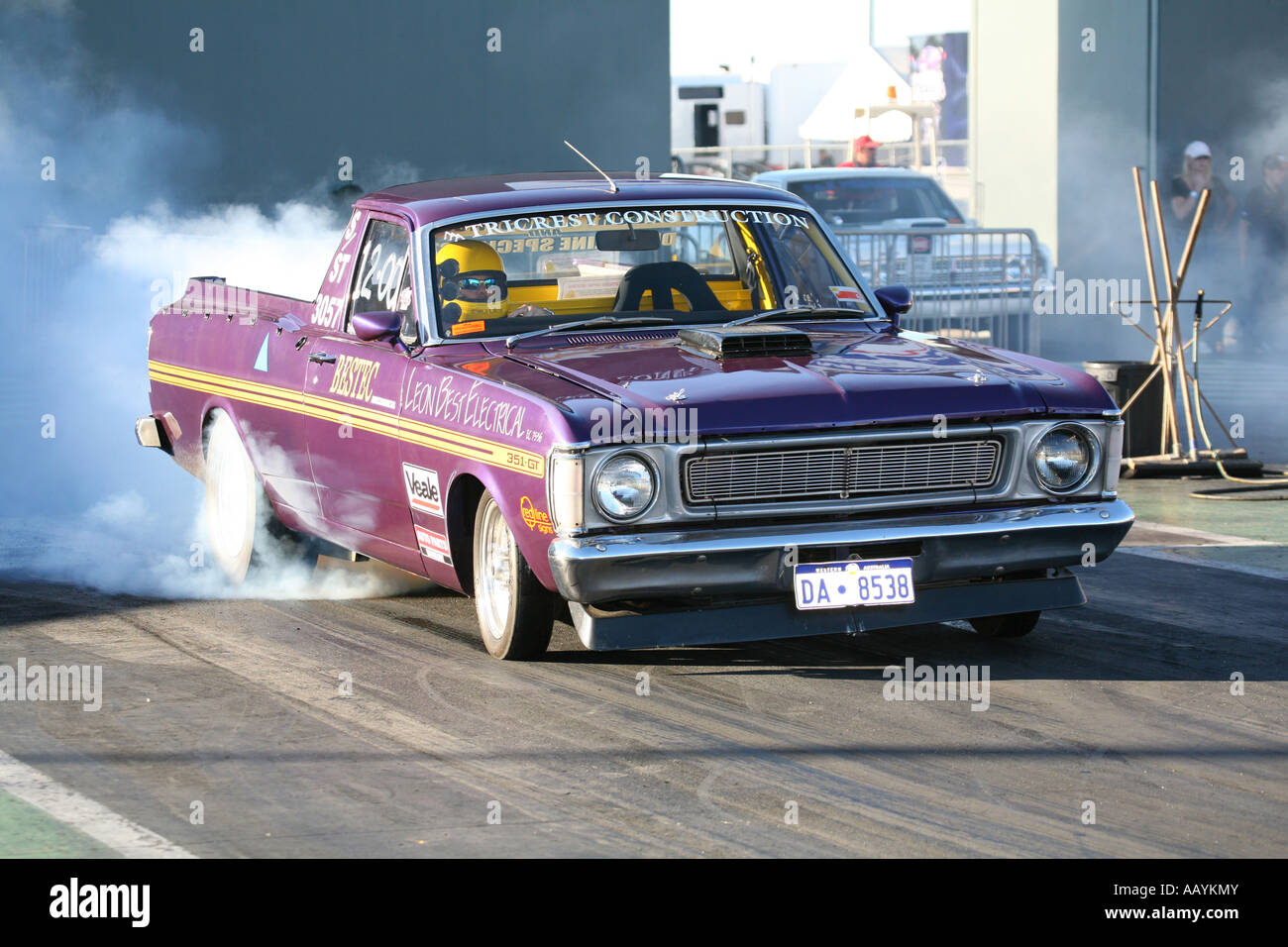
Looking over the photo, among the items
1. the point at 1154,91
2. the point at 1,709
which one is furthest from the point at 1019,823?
the point at 1154,91

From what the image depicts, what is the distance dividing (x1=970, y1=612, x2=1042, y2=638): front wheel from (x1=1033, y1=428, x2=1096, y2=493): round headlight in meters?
0.65

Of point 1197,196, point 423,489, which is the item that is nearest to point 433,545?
point 423,489

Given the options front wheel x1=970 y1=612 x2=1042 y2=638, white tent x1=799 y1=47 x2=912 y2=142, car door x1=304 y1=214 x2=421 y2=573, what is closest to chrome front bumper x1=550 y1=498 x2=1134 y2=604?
front wheel x1=970 y1=612 x2=1042 y2=638

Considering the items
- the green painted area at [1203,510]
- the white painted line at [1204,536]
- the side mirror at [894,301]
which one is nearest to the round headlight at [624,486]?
the side mirror at [894,301]

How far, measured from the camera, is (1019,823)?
4660 millimetres

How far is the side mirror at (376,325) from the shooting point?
22.5 feet

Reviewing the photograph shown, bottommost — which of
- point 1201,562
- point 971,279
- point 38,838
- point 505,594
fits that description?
point 38,838

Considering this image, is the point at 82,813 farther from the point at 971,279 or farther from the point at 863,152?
the point at 863,152

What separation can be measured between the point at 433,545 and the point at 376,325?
866 mm

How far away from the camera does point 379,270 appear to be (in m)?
7.46

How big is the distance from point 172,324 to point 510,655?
3.34m

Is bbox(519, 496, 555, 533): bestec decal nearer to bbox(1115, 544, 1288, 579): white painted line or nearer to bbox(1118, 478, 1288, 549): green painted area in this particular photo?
bbox(1115, 544, 1288, 579): white painted line

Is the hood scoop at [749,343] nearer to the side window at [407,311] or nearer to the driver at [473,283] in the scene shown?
the driver at [473,283]
